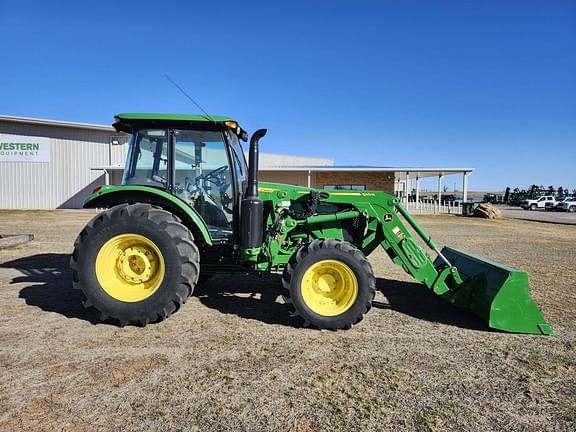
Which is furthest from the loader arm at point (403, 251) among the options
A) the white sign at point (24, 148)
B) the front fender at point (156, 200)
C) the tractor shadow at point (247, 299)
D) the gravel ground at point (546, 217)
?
the white sign at point (24, 148)

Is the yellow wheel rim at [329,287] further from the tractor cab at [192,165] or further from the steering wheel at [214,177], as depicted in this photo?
the steering wheel at [214,177]

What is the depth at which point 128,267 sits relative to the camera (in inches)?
166

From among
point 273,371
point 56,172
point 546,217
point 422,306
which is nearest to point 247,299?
point 273,371

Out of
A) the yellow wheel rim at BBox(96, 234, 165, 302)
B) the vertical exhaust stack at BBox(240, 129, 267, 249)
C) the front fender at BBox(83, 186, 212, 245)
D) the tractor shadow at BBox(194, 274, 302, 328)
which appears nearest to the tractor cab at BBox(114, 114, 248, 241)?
the front fender at BBox(83, 186, 212, 245)

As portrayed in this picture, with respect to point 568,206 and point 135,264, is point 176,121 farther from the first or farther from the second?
point 568,206

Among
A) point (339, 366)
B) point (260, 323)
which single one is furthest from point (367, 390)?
point (260, 323)

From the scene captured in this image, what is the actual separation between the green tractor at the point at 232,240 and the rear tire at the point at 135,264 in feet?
0.03

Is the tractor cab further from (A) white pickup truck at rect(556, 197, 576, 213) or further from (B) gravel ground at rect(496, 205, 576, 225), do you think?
(A) white pickup truck at rect(556, 197, 576, 213)

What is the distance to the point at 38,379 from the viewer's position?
2934 millimetres

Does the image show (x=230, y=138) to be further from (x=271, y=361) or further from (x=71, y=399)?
(x=71, y=399)

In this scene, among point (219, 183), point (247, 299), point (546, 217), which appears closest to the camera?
point (219, 183)

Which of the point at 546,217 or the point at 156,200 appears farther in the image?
the point at 546,217

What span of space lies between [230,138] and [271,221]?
45.6 inches

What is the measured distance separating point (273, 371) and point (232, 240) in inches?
73.8
